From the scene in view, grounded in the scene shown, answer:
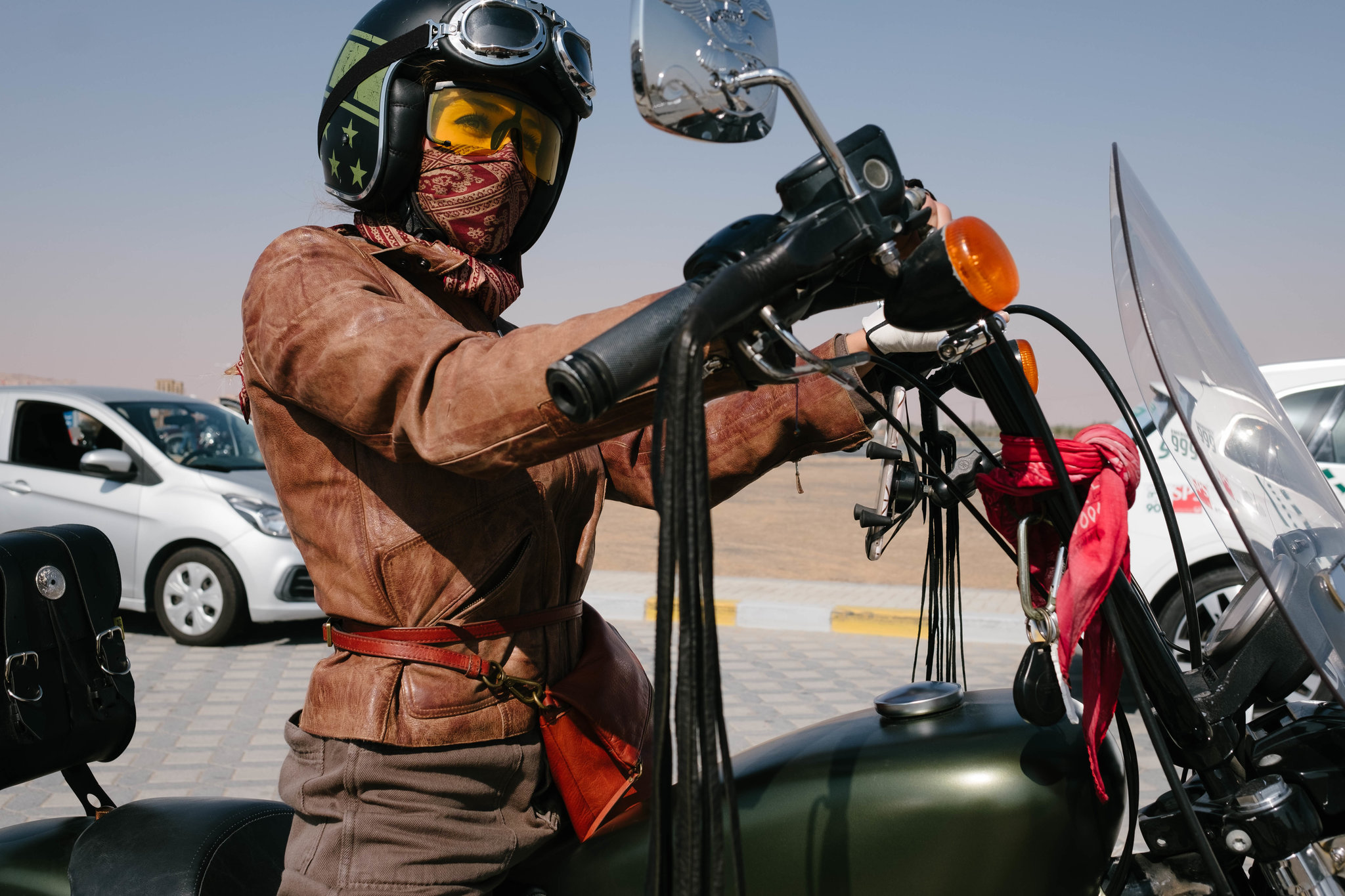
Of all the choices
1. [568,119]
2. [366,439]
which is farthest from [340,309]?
[568,119]

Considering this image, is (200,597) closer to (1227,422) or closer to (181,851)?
(181,851)

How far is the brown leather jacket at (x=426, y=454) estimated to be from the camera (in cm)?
108

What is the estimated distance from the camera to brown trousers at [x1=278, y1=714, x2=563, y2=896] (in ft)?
4.29

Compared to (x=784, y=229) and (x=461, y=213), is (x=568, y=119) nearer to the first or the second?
(x=461, y=213)

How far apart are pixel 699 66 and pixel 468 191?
2.65 feet

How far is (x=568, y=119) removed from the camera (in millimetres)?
1822

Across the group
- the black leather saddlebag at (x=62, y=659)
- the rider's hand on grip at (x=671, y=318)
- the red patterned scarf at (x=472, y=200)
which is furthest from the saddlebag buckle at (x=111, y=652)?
the rider's hand on grip at (x=671, y=318)

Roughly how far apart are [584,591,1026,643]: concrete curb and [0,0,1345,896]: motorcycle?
5.26 meters

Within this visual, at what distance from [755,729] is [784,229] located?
3.88 metres

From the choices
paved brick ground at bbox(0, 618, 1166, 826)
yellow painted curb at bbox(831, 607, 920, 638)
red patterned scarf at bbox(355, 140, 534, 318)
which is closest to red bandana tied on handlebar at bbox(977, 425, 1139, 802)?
red patterned scarf at bbox(355, 140, 534, 318)

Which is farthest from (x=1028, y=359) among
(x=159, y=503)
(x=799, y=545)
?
(x=799, y=545)

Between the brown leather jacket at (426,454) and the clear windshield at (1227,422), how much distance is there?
16.8 inches

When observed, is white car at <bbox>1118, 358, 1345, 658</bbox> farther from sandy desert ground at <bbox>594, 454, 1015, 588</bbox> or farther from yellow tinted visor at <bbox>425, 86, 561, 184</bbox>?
yellow tinted visor at <bbox>425, 86, 561, 184</bbox>

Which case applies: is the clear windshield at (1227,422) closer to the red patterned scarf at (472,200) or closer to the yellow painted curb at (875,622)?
the red patterned scarf at (472,200)
